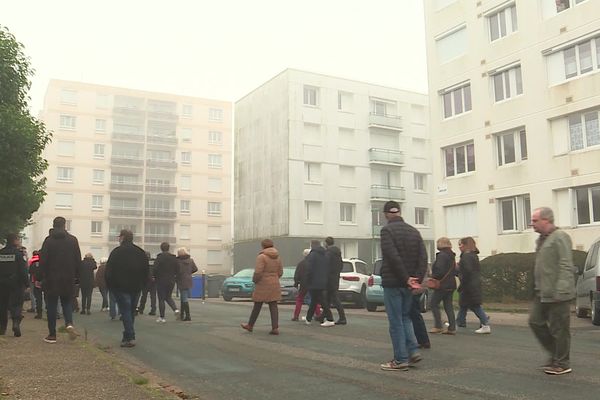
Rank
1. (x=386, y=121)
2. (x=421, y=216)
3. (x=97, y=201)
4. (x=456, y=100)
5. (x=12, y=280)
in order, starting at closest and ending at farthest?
(x=12, y=280), (x=456, y=100), (x=386, y=121), (x=421, y=216), (x=97, y=201)

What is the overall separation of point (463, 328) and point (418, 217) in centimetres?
3926

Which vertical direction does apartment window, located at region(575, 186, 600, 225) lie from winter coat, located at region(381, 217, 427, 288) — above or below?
above

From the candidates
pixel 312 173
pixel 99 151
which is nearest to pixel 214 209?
pixel 99 151

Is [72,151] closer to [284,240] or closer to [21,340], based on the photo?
[284,240]

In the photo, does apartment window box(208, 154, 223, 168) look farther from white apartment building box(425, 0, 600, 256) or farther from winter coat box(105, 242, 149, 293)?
winter coat box(105, 242, 149, 293)

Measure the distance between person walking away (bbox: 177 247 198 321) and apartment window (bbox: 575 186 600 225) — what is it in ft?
51.1

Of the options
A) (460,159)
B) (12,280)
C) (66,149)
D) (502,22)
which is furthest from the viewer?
(66,149)

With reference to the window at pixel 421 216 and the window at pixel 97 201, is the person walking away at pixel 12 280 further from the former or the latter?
the window at pixel 97 201

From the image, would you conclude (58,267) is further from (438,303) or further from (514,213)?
(514,213)

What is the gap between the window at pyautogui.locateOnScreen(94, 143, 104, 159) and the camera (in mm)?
68188

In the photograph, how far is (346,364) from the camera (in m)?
7.37

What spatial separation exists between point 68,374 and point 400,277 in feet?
12.3

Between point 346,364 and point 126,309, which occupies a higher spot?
point 126,309

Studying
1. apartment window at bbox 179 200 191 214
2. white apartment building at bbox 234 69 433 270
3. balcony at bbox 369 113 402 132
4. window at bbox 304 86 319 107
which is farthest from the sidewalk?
apartment window at bbox 179 200 191 214
